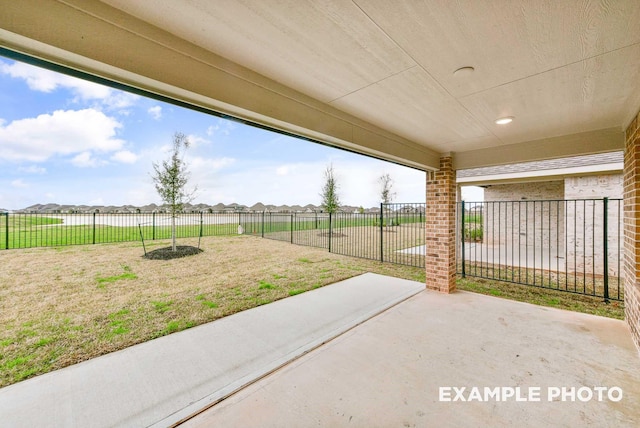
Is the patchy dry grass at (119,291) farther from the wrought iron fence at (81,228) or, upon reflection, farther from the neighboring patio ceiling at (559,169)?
the neighboring patio ceiling at (559,169)

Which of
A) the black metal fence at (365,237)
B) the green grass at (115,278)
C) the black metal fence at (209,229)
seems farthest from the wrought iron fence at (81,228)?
the black metal fence at (365,237)

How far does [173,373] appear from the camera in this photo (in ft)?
7.39

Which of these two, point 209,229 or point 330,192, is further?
point 209,229

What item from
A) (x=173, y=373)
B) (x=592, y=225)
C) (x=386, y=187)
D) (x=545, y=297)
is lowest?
(x=545, y=297)

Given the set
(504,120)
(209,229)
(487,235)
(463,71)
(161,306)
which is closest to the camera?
(463,71)

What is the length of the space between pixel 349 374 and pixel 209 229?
45.5ft

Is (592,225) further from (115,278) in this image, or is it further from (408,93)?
(115,278)

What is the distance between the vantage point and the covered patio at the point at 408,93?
52.0 inches

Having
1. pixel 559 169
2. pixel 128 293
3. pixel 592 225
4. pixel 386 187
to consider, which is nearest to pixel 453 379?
pixel 128 293

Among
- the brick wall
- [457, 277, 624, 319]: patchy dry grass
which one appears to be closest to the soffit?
[457, 277, 624, 319]: patchy dry grass

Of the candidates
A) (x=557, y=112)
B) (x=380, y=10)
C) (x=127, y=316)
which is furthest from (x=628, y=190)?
(x=127, y=316)

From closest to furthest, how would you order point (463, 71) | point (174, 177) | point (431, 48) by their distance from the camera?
1. point (431, 48)
2. point (463, 71)
3. point (174, 177)

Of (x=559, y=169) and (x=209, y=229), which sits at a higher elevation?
(x=559, y=169)

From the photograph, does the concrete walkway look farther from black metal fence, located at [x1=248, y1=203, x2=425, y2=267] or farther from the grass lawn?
black metal fence, located at [x1=248, y1=203, x2=425, y2=267]
